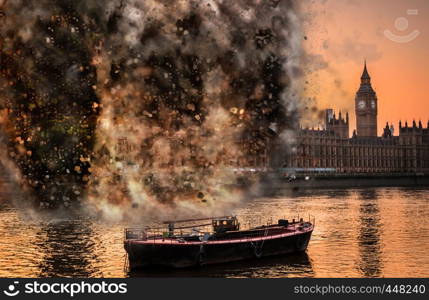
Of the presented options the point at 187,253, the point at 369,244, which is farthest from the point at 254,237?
the point at 369,244

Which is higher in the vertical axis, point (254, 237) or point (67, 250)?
point (254, 237)

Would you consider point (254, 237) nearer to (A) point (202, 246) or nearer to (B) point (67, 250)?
(A) point (202, 246)

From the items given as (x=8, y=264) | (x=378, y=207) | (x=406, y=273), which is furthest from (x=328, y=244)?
(x=378, y=207)

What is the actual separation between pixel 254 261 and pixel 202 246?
3.53 m

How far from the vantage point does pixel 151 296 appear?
21.9 meters

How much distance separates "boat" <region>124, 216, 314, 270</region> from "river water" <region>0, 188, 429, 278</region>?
565 mm

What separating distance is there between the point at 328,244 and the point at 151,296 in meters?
20.8

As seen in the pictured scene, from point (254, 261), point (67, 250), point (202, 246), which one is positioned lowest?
point (254, 261)

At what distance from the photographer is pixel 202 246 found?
31.9m

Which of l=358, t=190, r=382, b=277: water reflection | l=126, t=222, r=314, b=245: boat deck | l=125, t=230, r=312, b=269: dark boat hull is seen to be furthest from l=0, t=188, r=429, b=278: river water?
l=126, t=222, r=314, b=245: boat deck

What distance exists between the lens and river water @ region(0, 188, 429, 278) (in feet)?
100

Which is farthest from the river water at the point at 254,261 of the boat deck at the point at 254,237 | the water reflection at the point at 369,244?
the boat deck at the point at 254,237

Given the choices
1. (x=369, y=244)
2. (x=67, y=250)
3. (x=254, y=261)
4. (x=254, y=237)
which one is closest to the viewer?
(x=254, y=261)

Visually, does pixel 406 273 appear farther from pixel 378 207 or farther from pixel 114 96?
pixel 378 207
